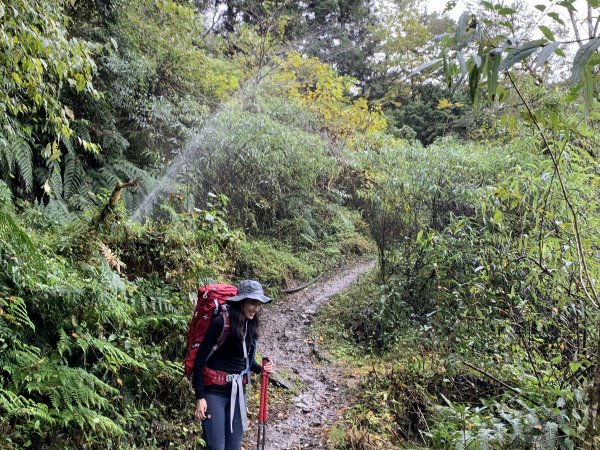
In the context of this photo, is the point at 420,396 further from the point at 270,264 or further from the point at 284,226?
the point at 284,226

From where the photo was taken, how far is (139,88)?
28.2 feet

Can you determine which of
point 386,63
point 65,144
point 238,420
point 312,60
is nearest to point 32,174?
point 65,144

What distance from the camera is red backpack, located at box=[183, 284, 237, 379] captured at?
11.4 feet

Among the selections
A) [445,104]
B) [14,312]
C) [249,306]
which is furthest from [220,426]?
[445,104]

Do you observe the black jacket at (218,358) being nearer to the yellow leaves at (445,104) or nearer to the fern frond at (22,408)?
the fern frond at (22,408)

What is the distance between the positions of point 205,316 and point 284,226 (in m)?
8.22

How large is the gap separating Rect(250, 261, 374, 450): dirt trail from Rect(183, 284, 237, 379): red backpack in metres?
1.98

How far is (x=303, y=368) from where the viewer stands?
696cm

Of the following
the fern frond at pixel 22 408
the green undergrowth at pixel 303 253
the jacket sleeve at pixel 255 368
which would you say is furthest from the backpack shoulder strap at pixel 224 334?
the green undergrowth at pixel 303 253

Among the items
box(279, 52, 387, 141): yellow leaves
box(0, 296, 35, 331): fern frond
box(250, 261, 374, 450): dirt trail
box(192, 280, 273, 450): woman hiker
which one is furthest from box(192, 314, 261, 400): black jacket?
box(279, 52, 387, 141): yellow leaves

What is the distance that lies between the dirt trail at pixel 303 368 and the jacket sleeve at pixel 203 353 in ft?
6.24

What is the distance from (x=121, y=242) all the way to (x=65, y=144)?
3446mm

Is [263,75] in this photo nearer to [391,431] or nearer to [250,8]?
[250,8]

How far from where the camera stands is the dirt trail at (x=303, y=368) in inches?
203
